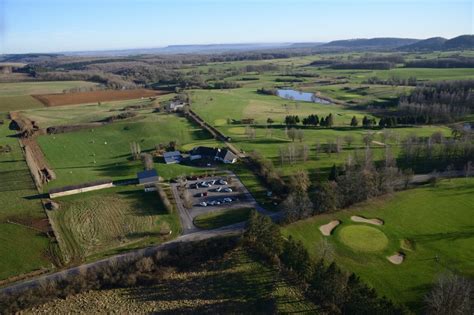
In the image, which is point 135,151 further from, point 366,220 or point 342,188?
point 366,220

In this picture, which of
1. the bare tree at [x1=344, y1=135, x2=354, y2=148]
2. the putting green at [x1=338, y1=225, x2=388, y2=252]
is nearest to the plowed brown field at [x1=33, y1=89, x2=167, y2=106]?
the bare tree at [x1=344, y1=135, x2=354, y2=148]

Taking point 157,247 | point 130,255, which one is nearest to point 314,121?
point 157,247

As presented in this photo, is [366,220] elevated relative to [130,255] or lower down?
elevated

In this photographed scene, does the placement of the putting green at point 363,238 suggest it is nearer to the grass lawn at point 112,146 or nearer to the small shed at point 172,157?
the grass lawn at point 112,146

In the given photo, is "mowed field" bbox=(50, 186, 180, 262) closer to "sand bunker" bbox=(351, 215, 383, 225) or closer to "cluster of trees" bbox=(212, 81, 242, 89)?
"sand bunker" bbox=(351, 215, 383, 225)

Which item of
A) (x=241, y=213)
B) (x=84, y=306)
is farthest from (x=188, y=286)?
(x=241, y=213)

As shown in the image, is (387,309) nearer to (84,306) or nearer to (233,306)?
(233,306)

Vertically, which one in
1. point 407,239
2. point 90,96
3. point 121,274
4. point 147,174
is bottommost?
point 121,274
